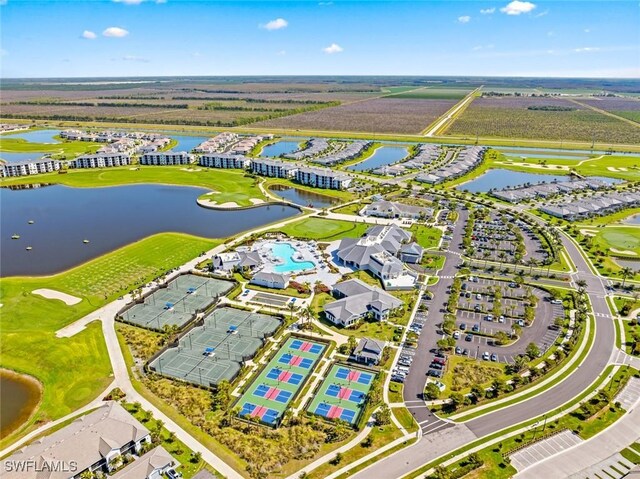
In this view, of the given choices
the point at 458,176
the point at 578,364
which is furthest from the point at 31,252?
the point at 458,176

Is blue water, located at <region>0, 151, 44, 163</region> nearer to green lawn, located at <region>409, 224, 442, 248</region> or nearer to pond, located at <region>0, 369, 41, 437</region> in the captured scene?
pond, located at <region>0, 369, 41, 437</region>

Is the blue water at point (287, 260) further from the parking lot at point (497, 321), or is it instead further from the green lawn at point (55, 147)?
the green lawn at point (55, 147)

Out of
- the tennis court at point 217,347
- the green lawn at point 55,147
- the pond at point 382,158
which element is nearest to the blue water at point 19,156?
the green lawn at point 55,147

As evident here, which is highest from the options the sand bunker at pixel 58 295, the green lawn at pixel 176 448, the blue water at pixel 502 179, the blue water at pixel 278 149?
the blue water at pixel 278 149

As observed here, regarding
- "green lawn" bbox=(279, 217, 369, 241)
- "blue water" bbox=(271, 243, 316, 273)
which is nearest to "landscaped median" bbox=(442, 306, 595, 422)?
"blue water" bbox=(271, 243, 316, 273)

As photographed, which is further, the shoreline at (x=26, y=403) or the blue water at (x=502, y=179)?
the blue water at (x=502, y=179)

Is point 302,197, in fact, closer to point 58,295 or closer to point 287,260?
point 287,260

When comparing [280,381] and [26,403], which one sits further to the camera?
[280,381]

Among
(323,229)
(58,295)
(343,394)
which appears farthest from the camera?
(323,229)

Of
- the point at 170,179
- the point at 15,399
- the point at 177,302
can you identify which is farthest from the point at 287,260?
the point at 170,179
